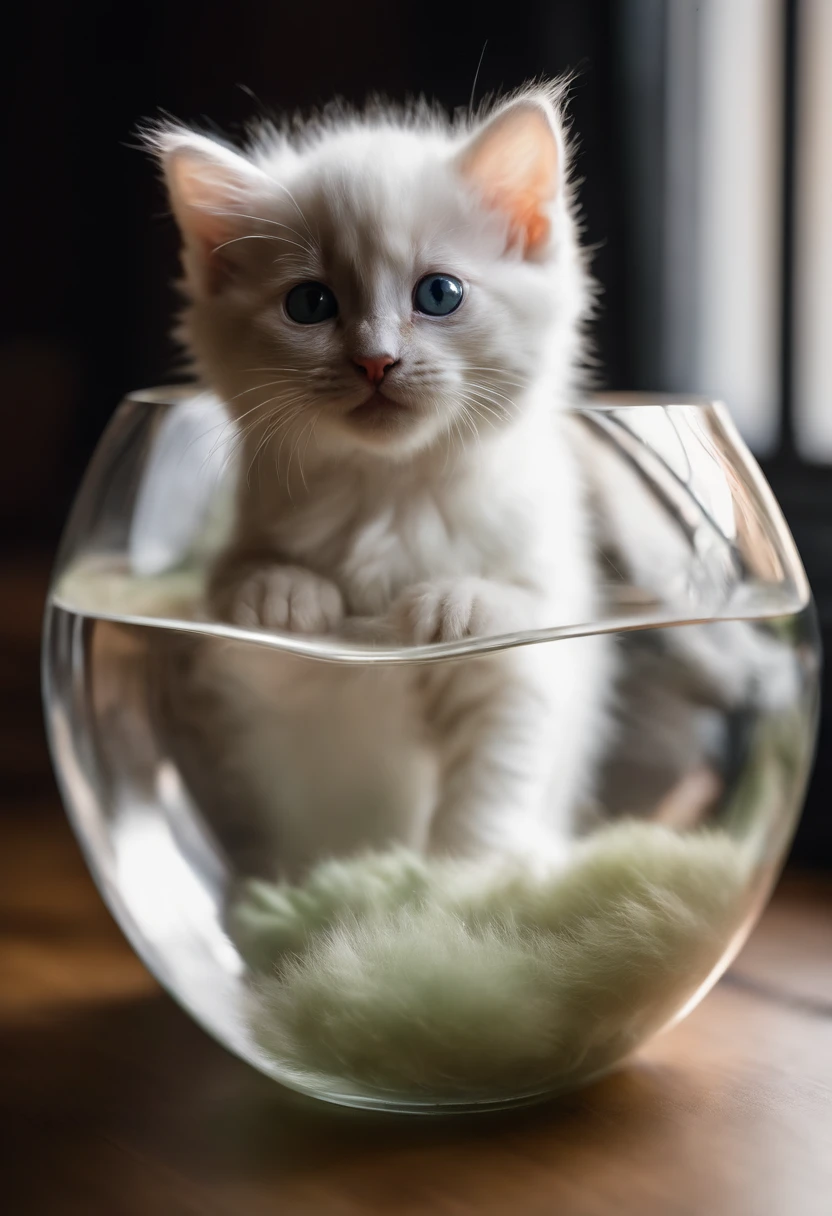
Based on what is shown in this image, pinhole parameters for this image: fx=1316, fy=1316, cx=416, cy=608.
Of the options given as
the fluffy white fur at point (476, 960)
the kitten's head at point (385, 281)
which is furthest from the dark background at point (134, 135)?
the fluffy white fur at point (476, 960)

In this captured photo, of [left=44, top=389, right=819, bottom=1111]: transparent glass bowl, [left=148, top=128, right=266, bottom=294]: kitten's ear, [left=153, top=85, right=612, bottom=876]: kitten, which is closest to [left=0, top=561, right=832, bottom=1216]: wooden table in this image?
[left=44, top=389, right=819, bottom=1111]: transparent glass bowl

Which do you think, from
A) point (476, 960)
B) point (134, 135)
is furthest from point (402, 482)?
point (134, 135)

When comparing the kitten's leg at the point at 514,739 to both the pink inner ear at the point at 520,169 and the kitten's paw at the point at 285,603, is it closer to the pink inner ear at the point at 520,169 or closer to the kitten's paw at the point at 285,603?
the kitten's paw at the point at 285,603

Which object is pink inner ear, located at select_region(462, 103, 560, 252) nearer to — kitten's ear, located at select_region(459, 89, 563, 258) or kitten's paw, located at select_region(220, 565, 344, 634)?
kitten's ear, located at select_region(459, 89, 563, 258)

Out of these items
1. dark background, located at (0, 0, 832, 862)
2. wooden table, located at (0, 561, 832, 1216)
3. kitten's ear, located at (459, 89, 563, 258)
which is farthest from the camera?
dark background, located at (0, 0, 832, 862)

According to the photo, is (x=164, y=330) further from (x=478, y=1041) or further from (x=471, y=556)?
(x=478, y=1041)
